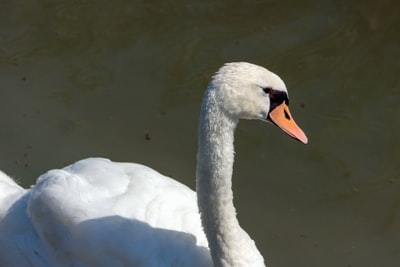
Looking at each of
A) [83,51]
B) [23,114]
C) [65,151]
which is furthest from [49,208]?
[83,51]

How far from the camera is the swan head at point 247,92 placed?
353cm

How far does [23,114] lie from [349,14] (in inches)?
101

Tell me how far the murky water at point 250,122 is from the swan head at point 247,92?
1.70m

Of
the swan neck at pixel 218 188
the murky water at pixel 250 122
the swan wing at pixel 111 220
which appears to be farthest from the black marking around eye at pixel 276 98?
the murky water at pixel 250 122

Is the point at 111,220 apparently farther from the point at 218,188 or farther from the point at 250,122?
the point at 250,122

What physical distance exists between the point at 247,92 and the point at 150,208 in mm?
996

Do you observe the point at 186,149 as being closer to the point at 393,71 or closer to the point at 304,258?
the point at 304,258

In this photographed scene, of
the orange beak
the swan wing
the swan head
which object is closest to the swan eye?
the swan head

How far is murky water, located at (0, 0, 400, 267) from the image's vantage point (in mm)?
5395

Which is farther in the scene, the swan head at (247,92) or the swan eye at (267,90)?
the swan eye at (267,90)

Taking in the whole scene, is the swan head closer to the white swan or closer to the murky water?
the white swan

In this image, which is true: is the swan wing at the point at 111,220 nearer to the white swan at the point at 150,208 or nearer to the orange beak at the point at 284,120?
the white swan at the point at 150,208

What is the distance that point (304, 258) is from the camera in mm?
5148

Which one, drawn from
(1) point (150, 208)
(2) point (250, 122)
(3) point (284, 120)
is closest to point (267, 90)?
(3) point (284, 120)
